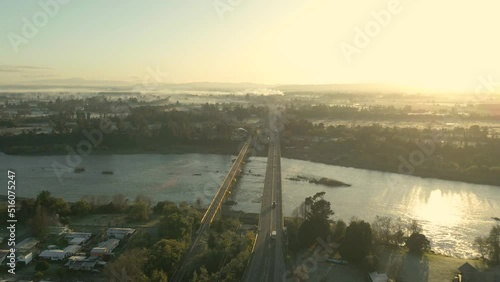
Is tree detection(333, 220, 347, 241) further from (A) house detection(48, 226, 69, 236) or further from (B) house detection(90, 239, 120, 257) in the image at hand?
(A) house detection(48, 226, 69, 236)

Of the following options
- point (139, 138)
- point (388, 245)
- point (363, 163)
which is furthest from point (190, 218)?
point (139, 138)

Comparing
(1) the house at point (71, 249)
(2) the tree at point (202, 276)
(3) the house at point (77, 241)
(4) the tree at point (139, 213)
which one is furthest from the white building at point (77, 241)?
(2) the tree at point (202, 276)

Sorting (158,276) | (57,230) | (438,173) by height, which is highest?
(438,173)

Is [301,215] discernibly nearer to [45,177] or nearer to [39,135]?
[45,177]

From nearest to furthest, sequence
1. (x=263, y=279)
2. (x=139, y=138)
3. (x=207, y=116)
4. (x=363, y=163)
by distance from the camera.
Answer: (x=263, y=279), (x=363, y=163), (x=139, y=138), (x=207, y=116)

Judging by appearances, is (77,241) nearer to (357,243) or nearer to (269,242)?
(269,242)

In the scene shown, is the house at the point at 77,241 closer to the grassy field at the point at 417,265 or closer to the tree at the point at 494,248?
the grassy field at the point at 417,265

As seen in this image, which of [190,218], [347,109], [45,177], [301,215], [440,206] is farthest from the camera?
[347,109]

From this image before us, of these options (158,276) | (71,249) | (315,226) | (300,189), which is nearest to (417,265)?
(315,226)
